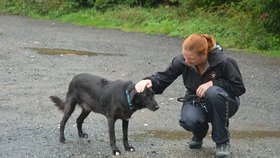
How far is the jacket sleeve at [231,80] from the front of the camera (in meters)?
5.73

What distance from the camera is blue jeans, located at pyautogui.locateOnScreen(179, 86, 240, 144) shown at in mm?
5656

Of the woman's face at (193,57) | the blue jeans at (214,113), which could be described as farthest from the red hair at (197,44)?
the blue jeans at (214,113)

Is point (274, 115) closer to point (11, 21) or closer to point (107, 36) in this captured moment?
point (107, 36)

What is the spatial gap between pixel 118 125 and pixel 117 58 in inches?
243

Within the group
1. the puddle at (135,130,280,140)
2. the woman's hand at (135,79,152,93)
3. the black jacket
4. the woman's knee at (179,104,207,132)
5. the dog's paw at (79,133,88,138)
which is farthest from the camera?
the puddle at (135,130,280,140)

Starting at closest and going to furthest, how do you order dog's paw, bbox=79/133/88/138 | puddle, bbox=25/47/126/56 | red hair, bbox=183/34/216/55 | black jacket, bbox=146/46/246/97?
red hair, bbox=183/34/216/55 → black jacket, bbox=146/46/246/97 → dog's paw, bbox=79/133/88/138 → puddle, bbox=25/47/126/56

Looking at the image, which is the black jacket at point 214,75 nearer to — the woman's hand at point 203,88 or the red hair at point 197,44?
the woman's hand at point 203,88

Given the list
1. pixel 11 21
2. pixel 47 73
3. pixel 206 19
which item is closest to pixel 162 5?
pixel 206 19

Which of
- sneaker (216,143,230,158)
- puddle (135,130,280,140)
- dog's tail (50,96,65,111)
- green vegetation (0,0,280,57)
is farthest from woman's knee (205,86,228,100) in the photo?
green vegetation (0,0,280,57)

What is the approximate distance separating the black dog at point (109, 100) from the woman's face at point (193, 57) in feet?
1.63

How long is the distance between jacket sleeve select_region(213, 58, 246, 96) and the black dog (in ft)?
2.44

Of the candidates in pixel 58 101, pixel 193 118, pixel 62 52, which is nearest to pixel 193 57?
pixel 193 118

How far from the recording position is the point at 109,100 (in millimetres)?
5969

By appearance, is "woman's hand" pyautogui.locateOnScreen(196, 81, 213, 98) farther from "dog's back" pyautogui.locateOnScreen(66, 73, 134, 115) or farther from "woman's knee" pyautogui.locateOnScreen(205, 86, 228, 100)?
"dog's back" pyautogui.locateOnScreen(66, 73, 134, 115)
